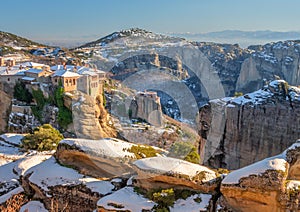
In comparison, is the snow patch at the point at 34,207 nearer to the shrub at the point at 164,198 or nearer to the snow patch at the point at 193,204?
the shrub at the point at 164,198

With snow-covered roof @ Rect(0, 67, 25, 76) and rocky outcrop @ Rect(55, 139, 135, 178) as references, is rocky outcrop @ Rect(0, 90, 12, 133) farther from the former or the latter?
rocky outcrop @ Rect(55, 139, 135, 178)

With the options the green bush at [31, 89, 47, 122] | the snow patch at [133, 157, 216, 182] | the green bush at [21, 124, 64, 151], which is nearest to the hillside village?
the green bush at [31, 89, 47, 122]

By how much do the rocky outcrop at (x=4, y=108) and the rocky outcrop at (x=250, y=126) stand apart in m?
24.7

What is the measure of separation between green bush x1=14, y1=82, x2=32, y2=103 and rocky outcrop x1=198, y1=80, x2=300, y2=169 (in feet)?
75.6

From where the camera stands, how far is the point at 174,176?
10273 millimetres

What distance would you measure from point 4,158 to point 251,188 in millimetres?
12249

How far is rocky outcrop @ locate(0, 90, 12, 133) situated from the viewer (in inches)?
1479

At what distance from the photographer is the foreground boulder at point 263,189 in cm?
904

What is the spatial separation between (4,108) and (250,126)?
28.2 meters

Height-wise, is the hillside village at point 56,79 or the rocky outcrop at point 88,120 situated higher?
the hillside village at point 56,79

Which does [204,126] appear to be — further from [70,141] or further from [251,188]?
[251,188]

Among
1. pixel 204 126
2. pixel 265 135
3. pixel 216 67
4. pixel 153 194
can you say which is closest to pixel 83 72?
pixel 204 126

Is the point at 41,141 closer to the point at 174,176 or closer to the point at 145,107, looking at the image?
the point at 174,176

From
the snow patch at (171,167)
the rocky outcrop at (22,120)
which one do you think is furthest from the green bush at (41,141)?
the rocky outcrop at (22,120)
